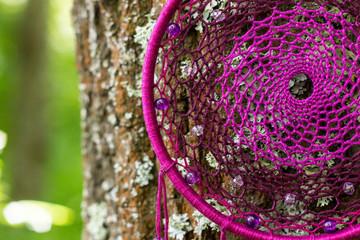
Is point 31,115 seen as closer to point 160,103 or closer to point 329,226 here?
point 160,103

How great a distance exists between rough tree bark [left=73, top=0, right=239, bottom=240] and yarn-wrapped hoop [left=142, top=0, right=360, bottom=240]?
0.12 metres

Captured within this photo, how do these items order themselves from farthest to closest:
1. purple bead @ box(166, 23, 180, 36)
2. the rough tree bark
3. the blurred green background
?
the blurred green background, the rough tree bark, purple bead @ box(166, 23, 180, 36)

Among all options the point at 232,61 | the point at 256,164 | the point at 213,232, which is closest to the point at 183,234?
the point at 213,232

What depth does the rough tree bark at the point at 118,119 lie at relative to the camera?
878mm

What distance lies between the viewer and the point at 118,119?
926 mm

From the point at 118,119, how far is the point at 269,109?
34 centimetres

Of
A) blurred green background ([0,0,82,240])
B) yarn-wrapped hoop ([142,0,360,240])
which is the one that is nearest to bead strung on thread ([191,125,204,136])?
yarn-wrapped hoop ([142,0,360,240])

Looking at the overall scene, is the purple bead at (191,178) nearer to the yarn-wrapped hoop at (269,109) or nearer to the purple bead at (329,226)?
the yarn-wrapped hoop at (269,109)

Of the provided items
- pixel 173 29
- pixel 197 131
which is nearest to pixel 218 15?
pixel 173 29

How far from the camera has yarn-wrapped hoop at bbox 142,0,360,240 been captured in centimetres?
72

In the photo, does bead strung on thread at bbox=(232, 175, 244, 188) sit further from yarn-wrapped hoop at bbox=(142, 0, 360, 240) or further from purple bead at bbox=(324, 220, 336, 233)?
purple bead at bbox=(324, 220, 336, 233)

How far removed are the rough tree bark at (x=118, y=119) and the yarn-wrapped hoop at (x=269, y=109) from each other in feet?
0.38

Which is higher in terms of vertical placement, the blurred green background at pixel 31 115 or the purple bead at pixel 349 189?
the blurred green background at pixel 31 115

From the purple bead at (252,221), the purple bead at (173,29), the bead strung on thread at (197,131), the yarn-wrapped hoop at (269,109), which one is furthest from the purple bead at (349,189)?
the purple bead at (173,29)
